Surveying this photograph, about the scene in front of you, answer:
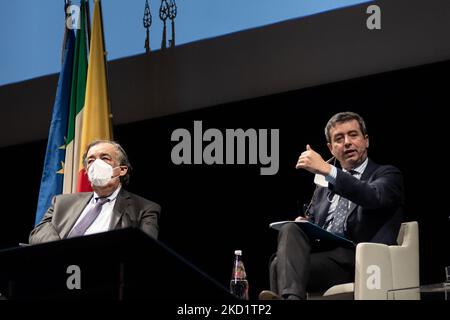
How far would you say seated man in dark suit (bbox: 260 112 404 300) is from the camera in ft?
9.95

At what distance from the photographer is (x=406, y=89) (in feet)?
13.9

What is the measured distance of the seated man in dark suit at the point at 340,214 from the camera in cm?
303

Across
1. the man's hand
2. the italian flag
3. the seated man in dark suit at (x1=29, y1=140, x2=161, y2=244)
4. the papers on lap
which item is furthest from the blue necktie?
the italian flag

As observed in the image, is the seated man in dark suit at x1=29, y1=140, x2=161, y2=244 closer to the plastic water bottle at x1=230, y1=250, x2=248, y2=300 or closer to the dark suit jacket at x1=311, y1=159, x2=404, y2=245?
the dark suit jacket at x1=311, y1=159, x2=404, y2=245

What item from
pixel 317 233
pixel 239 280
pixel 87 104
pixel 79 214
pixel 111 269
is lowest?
pixel 111 269

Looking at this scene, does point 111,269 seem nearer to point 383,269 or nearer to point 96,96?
point 383,269

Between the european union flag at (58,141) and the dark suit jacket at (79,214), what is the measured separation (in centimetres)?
113

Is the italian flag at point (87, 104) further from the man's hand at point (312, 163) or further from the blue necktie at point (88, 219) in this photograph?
the man's hand at point (312, 163)

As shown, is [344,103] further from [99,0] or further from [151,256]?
[151,256]

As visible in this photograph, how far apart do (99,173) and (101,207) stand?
0.14m

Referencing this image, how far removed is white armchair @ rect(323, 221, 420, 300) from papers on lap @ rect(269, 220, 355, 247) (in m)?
0.10

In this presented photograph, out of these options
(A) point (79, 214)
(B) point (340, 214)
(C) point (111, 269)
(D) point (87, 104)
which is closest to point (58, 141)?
(D) point (87, 104)

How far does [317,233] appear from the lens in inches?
122
